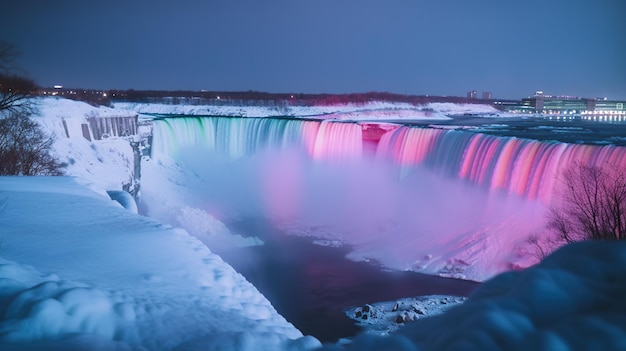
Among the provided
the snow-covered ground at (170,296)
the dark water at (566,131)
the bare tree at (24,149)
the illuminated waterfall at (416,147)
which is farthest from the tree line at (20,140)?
the dark water at (566,131)

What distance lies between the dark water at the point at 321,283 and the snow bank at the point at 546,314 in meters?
10.4

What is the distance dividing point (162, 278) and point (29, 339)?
208 centimetres

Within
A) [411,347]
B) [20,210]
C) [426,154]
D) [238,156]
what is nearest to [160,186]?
[238,156]

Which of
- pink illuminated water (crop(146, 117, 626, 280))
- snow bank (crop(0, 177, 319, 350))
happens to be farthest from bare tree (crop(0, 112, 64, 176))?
pink illuminated water (crop(146, 117, 626, 280))

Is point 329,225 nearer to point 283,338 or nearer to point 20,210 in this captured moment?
point 20,210

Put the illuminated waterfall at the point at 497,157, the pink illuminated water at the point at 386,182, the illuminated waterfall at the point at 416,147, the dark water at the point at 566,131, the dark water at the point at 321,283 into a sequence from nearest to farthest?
the dark water at the point at 321,283
the illuminated waterfall at the point at 497,157
the pink illuminated water at the point at 386,182
the illuminated waterfall at the point at 416,147
the dark water at the point at 566,131

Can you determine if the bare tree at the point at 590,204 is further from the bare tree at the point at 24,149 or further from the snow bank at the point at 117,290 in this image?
the bare tree at the point at 24,149

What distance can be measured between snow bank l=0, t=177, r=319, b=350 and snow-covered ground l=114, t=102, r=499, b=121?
2084 inches

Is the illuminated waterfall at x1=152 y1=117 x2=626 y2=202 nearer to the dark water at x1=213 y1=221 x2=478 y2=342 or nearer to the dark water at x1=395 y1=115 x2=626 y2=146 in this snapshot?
the dark water at x1=395 y1=115 x2=626 y2=146

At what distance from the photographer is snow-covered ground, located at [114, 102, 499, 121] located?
66438 millimetres

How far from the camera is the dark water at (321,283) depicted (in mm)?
13828

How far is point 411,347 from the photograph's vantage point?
80.4 inches

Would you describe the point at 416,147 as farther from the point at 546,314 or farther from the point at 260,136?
the point at 546,314

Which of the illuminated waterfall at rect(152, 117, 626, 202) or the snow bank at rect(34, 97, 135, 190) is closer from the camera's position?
the illuminated waterfall at rect(152, 117, 626, 202)
